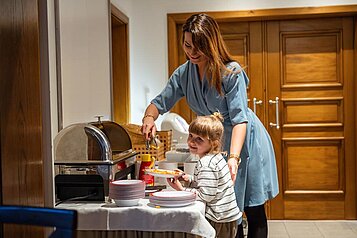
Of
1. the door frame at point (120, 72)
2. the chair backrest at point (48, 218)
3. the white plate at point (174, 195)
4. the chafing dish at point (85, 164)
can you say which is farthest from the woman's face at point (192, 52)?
the door frame at point (120, 72)

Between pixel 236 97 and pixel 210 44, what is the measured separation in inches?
10.1

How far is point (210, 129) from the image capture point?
2.18 meters

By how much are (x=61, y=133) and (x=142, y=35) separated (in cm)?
243

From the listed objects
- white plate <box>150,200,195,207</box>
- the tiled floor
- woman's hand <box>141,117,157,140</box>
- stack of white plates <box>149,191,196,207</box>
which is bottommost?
the tiled floor

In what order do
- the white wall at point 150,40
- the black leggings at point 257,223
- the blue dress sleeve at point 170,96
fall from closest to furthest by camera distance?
the black leggings at point 257,223 → the blue dress sleeve at point 170,96 → the white wall at point 150,40

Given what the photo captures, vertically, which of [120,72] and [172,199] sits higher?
[120,72]

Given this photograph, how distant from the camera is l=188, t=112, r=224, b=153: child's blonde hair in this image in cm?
219

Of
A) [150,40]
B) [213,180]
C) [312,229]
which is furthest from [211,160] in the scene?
[150,40]

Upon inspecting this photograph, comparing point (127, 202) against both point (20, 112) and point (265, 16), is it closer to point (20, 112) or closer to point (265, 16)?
point (20, 112)

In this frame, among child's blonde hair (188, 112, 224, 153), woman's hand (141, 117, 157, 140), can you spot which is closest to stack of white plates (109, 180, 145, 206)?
child's blonde hair (188, 112, 224, 153)

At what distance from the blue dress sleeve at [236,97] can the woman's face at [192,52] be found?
14 centimetres

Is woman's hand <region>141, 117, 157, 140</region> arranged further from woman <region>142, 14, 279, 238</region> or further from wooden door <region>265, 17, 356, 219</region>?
wooden door <region>265, 17, 356, 219</region>

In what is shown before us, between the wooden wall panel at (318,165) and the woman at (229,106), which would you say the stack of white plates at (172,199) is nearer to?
the woman at (229,106)

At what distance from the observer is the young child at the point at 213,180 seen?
212cm
